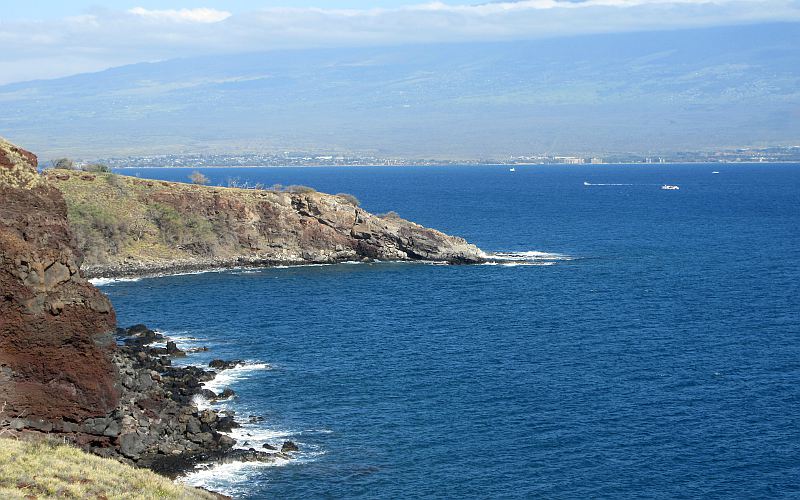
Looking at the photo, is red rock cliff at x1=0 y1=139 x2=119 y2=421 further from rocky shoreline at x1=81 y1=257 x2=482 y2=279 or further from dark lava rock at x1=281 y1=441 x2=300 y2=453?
rocky shoreline at x1=81 y1=257 x2=482 y2=279

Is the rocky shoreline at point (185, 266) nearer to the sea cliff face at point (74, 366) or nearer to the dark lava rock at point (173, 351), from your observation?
the sea cliff face at point (74, 366)

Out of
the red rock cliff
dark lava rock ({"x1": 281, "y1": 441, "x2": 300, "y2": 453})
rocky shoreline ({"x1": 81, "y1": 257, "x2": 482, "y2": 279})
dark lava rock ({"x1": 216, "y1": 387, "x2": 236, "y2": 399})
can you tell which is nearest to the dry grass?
the red rock cliff

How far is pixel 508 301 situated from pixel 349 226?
121ft

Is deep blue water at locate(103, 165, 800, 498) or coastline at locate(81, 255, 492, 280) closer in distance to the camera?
deep blue water at locate(103, 165, 800, 498)

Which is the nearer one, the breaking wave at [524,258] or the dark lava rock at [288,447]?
the dark lava rock at [288,447]

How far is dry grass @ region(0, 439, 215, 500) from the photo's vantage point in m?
30.3

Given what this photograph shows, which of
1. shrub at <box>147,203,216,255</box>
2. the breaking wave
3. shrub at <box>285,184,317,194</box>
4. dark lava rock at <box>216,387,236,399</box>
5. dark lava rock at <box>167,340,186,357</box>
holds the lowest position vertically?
dark lava rock at <box>216,387,236,399</box>

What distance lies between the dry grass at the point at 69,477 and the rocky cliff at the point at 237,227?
78302 mm

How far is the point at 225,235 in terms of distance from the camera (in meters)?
119

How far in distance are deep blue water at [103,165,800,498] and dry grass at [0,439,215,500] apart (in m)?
10.6

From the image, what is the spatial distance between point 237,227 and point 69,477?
89371 mm

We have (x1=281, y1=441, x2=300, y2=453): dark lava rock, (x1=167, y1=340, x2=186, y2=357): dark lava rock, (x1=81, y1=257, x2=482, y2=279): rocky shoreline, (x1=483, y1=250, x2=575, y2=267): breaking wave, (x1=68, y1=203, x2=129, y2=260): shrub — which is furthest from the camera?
(x1=483, y1=250, x2=575, y2=267): breaking wave

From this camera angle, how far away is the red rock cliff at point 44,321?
4319cm

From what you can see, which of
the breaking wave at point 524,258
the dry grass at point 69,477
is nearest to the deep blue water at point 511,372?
the breaking wave at point 524,258
